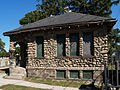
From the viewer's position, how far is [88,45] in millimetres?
8539

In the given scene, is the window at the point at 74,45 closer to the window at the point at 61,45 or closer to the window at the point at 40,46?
the window at the point at 61,45

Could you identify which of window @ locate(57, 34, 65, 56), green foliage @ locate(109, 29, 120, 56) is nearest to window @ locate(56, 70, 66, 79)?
window @ locate(57, 34, 65, 56)

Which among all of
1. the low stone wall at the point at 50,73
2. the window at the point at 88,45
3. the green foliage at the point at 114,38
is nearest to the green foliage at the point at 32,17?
the green foliage at the point at 114,38

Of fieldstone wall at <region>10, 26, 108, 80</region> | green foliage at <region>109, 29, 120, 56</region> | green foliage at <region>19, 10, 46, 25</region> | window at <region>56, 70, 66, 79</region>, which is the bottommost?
window at <region>56, 70, 66, 79</region>

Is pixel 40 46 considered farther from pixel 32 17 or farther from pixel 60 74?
pixel 32 17

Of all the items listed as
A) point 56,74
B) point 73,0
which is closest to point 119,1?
point 73,0

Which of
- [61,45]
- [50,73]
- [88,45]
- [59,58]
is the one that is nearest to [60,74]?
[50,73]

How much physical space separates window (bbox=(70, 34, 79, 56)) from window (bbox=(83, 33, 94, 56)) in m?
0.58

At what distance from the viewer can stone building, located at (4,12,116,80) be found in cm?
803

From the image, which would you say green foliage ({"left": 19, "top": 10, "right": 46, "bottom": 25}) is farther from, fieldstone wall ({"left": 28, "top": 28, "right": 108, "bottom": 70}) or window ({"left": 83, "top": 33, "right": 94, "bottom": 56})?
window ({"left": 83, "top": 33, "right": 94, "bottom": 56})

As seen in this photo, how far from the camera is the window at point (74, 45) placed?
8.83 m

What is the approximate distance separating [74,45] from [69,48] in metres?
0.50

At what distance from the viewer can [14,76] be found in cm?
951

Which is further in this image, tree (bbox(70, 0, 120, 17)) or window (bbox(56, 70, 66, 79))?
tree (bbox(70, 0, 120, 17))
